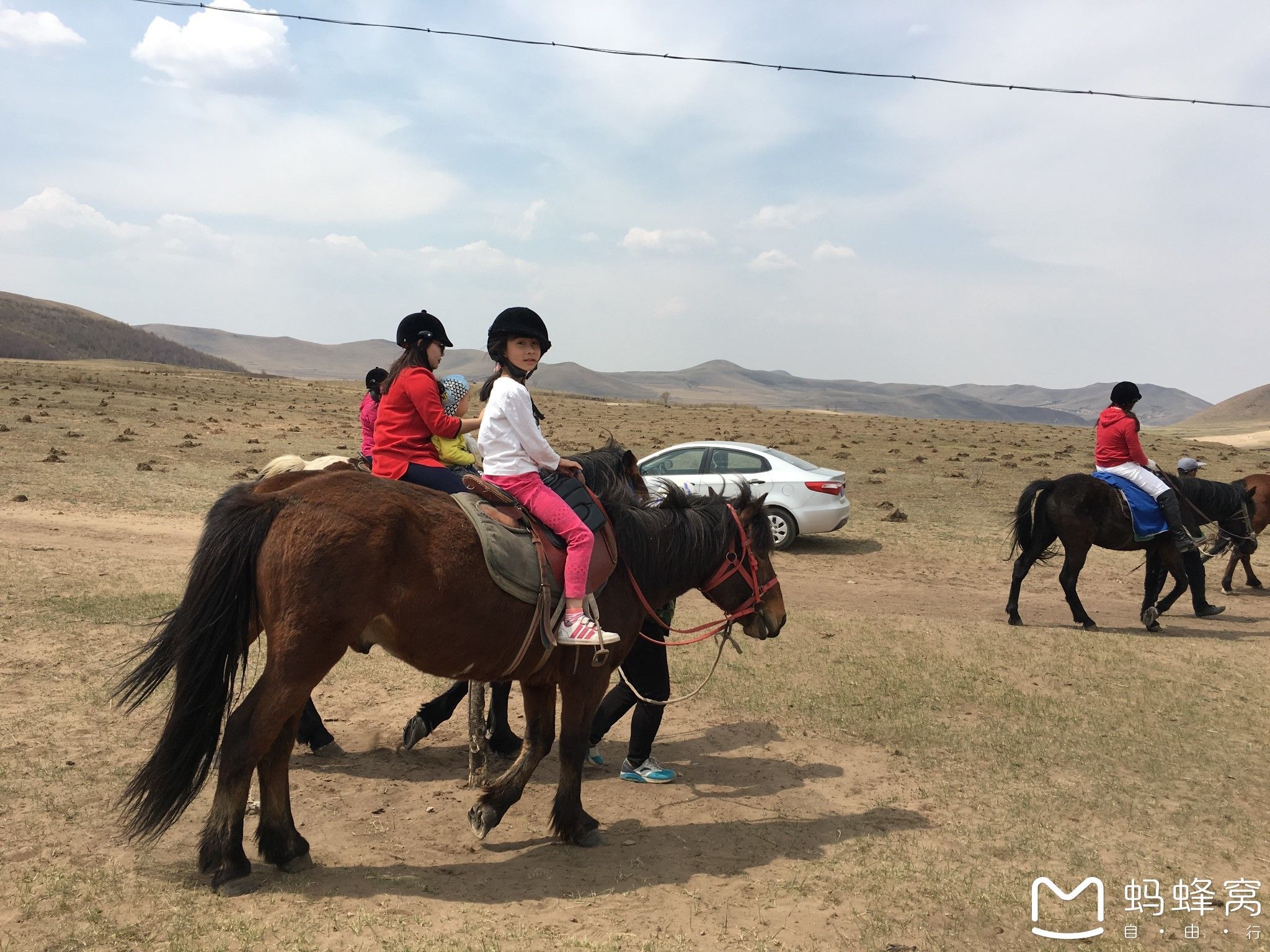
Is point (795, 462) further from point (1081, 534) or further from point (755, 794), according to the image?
point (755, 794)

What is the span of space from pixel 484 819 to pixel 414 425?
2.29 meters

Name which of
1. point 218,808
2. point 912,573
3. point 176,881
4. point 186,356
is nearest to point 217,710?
point 218,808

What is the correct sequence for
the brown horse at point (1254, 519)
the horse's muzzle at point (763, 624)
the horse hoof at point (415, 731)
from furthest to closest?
the brown horse at point (1254, 519)
the horse hoof at point (415, 731)
the horse's muzzle at point (763, 624)

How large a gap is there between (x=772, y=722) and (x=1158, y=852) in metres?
2.83

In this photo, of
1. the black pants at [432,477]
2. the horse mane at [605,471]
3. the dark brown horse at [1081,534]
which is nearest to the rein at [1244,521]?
the dark brown horse at [1081,534]

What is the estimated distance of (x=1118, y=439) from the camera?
431 inches

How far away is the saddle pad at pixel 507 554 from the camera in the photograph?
14.6 ft

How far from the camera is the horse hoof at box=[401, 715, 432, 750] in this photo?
6.05 metres

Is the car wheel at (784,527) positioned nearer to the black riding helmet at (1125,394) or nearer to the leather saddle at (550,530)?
the black riding helmet at (1125,394)

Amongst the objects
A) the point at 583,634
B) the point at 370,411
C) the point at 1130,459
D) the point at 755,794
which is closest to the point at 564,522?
the point at 583,634

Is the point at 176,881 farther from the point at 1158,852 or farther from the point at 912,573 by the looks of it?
the point at 912,573

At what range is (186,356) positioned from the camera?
153m

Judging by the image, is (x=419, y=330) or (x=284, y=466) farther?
(x=284, y=466)

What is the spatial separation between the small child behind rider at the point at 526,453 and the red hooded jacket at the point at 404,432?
364 millimetres
